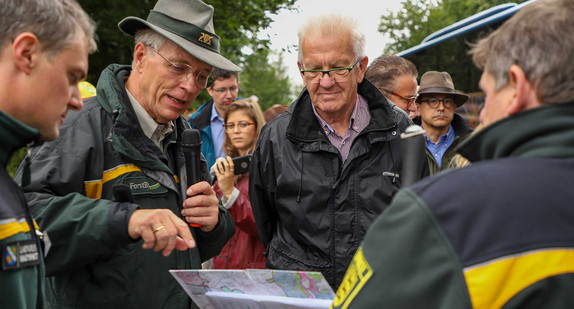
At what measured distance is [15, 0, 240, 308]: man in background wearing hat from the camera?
95.7 inches

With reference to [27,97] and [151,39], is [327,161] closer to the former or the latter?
[151,39]

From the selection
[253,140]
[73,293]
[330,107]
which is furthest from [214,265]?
[73,293]

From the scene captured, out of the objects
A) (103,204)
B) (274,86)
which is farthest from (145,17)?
(274,86)

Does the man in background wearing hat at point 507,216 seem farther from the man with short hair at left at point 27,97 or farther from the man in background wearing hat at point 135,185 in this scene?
Answer: the man in background wearing hat at point 135,185

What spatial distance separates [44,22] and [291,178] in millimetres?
2056

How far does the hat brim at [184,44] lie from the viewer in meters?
3.09

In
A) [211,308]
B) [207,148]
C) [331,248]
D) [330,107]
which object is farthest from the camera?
[207,148]

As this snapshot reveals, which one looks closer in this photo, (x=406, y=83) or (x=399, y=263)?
(x=399, y=263)

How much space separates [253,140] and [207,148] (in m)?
1.27

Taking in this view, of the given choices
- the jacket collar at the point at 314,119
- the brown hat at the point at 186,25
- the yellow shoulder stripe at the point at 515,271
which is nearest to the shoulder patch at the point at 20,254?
the yellow shoulder stripe at the point at 515,271

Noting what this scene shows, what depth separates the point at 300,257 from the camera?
11.9ft

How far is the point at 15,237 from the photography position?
1797 millimetres

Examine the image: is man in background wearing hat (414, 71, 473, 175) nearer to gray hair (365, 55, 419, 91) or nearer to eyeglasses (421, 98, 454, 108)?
eyeglasses (421, 98, 454, 108)

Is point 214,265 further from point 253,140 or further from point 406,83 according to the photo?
point 406,83
